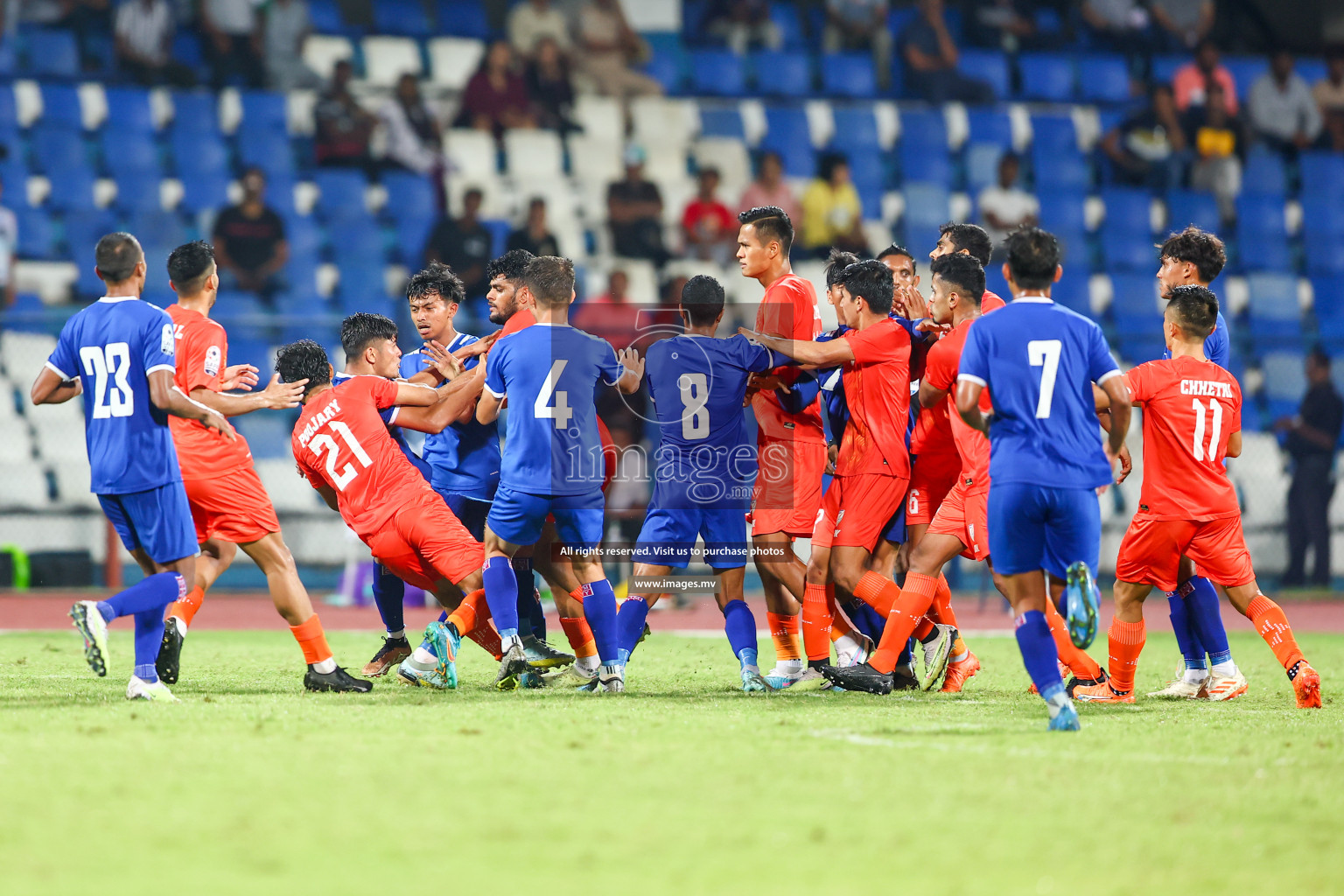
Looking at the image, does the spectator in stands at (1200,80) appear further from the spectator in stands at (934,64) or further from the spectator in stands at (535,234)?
the spectator in stands at (535,234)

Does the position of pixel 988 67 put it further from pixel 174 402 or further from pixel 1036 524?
pixel 174 402

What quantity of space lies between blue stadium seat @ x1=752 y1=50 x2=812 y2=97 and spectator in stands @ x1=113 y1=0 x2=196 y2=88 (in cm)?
740

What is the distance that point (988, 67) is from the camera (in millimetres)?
19516

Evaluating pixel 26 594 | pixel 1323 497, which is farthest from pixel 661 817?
pixel 1323 497

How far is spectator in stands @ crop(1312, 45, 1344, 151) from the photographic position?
19.3m

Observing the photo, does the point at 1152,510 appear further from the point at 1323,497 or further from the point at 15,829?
the point at 1323,497

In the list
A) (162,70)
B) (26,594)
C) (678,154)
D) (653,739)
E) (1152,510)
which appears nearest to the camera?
(653,739)

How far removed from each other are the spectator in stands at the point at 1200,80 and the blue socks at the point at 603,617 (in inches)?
560

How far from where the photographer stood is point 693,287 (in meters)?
7.45

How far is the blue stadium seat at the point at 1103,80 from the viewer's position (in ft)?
64.4

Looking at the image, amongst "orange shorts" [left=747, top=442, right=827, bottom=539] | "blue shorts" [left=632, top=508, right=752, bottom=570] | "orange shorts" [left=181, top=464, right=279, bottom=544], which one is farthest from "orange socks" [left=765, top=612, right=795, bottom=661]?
"orange shorts" [left=181, top=464, right=279, bottom=544]

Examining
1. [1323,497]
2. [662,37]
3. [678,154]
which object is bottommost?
[1323,497]

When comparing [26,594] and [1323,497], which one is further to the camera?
[1323,497]

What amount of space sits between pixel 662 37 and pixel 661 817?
53.4 ft
